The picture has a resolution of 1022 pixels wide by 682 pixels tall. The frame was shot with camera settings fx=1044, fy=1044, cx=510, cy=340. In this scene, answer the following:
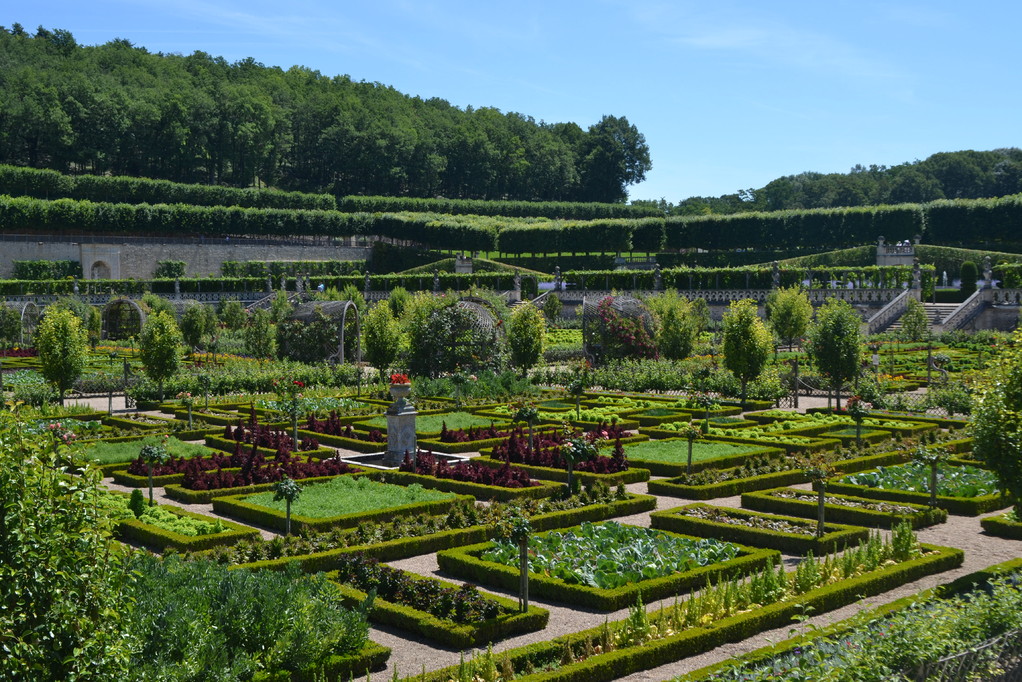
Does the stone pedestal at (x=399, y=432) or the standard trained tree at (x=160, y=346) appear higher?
the standard trained tree at (x=160, y=346)

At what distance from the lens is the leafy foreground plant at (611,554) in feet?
40.6

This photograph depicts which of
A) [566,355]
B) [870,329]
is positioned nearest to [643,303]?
[566,355]

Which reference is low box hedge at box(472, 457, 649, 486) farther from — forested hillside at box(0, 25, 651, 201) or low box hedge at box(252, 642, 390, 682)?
forested hillside at box(0, 25, 651, 201)

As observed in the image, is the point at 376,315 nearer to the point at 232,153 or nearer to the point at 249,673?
the point at 249,673

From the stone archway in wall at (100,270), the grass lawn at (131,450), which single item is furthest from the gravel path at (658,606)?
the stone archway in wall at (100,270)

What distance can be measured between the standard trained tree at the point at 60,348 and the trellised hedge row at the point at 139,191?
204 ft

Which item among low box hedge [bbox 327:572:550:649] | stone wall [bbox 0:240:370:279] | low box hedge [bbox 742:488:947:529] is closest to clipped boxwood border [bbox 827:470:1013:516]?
low box hedge [bbox 742:488:947:529]

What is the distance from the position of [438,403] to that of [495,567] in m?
16.4

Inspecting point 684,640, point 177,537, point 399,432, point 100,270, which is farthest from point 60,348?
point 100,270

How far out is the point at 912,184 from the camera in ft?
332

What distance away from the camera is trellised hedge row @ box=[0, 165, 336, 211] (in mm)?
82500

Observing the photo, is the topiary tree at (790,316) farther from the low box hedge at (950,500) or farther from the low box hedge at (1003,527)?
the low box hedge at (1003,527)

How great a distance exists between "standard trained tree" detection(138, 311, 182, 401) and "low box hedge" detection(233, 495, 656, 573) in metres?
14.3

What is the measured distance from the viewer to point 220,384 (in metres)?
31.2
